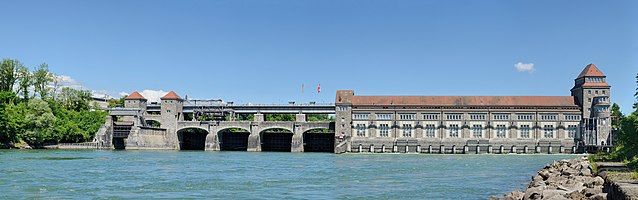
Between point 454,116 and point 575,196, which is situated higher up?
point 454,116

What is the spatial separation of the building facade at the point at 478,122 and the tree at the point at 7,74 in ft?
140

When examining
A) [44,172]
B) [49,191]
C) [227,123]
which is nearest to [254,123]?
[227,123]

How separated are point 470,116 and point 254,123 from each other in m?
29.5

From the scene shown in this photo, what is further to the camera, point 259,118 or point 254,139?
point 259,118

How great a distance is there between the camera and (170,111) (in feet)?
291

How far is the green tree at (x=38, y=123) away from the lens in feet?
241

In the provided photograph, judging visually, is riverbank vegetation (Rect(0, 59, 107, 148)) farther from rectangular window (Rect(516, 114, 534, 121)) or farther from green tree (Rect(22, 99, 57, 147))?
rectangular window (Rect(516, 114, 534, 121))

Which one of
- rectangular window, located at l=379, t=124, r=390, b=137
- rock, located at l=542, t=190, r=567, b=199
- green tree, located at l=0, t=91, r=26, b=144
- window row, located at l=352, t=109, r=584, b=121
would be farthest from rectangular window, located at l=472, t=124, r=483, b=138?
rock, located at l=542, t=190, r=567, b=199

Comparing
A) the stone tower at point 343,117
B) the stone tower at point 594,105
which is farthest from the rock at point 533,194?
the stone tower at point 594,105

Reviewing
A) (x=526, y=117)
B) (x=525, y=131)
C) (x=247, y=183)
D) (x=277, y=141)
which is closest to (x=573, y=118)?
(x=526, y=117)

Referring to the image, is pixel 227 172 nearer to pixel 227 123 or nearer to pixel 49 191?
pixel 49 191

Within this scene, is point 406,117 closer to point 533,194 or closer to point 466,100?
point 466,100

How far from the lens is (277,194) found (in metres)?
27.1

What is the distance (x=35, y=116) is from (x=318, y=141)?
37.0 metres
